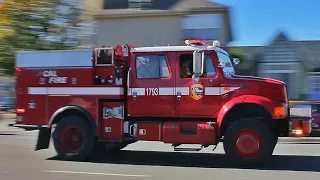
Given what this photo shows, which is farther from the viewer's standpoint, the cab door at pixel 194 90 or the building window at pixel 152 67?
the building window at pixel 152 67

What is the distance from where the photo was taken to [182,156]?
1177 centimetres

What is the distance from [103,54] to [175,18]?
69.0 feet

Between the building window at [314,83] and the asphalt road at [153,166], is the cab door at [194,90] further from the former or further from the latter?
the building window at [314,83]

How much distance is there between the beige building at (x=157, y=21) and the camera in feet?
101

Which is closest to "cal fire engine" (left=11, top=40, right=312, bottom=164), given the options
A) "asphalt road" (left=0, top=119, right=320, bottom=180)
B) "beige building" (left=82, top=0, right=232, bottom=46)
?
"asphalt road" (left=0, top=119, right=320, bottom=180)

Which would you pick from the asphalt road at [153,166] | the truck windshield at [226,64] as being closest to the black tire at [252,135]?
the asphalt road at [153,166]

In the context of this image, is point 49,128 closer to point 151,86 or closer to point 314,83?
point 151,86

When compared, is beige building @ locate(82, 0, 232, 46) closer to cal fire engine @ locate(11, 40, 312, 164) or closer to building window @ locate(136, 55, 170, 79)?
cal fire engine @ locate(11, 40, 312, 164)

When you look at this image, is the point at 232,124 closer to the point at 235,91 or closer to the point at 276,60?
the point at 235,91

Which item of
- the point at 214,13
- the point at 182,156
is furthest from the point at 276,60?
the point at 182,156

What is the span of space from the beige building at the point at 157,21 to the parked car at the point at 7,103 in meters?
6.81

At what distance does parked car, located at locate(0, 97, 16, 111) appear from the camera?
30.0 metres

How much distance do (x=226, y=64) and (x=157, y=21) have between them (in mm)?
21582

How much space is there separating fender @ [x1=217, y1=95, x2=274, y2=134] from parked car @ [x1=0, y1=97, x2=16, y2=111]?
2257 cm
